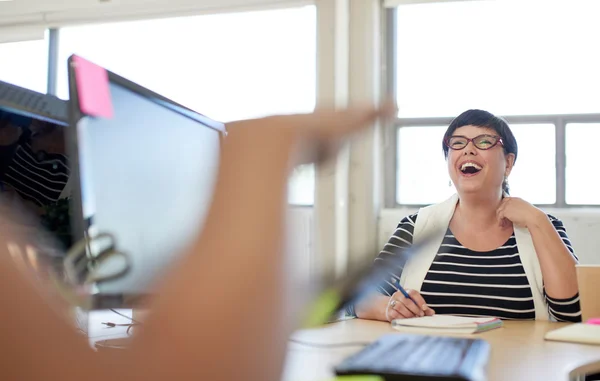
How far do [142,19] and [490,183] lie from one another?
105 inches

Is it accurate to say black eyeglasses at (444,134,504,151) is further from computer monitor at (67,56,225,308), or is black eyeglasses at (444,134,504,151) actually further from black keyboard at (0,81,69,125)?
black keyboard at (0,81,69,125)

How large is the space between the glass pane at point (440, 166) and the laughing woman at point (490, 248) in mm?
1198

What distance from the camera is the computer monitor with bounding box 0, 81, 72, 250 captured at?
552 mm

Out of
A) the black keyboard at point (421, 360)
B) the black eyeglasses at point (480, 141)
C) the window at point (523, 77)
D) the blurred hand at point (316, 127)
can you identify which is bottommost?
the black keyboard at point (421, 360)

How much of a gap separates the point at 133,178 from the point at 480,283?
56.9 inches

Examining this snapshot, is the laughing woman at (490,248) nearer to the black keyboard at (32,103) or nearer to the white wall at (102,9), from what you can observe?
the black keyboard at (32,103)

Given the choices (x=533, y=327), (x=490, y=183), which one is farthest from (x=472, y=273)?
(x=533, y=327)

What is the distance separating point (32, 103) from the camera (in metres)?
0.59

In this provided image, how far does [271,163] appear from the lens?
26 cm

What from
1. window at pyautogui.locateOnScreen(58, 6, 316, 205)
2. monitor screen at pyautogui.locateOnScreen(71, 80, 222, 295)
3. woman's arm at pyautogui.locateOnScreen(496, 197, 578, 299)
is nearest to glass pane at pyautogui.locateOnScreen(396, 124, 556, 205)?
window at pyautogui.locateOnScreen(58, 6, 316, 205)

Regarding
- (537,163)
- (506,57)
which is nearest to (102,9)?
(506,57)

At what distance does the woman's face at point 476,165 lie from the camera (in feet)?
6.38

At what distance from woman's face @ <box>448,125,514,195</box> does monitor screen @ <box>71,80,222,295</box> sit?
1.42m

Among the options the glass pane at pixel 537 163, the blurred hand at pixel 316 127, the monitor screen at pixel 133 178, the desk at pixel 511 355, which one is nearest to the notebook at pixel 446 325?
the desk at pixel 511 355
